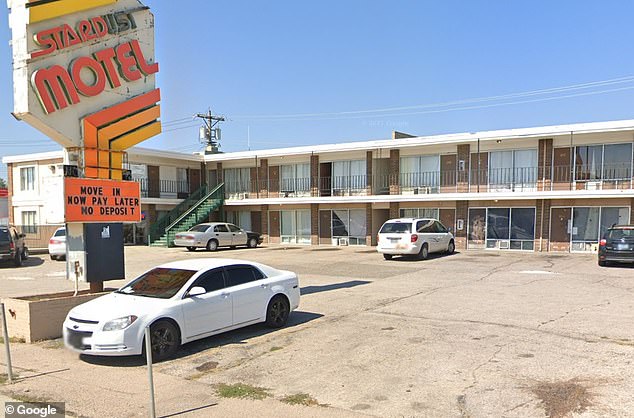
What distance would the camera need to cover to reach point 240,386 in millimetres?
5812

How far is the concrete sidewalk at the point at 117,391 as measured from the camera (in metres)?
5.07

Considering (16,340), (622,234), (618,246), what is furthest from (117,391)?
(622,234)

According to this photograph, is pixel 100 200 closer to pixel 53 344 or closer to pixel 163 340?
pixel 53 344

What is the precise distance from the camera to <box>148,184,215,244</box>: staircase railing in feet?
99.0

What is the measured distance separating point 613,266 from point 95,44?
17.8 metres

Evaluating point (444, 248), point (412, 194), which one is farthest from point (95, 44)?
point (412, 194)

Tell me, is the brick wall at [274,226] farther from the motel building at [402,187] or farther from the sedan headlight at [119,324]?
the sedan headlight at [119,324]

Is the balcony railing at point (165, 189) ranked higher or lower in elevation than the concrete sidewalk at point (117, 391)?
higher

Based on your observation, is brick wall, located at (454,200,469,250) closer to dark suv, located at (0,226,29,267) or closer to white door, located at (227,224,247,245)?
white door, located at (227,224,247,245)

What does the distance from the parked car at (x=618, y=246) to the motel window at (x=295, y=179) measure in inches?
697

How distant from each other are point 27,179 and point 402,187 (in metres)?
25.0

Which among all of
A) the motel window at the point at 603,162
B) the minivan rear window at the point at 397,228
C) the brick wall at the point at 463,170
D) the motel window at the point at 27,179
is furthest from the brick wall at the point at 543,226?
the motel window at the point at 27,179

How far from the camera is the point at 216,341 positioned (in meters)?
7.91

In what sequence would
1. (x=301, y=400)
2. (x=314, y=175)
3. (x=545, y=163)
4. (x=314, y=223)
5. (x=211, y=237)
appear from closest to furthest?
1. (x=301, y=400)
2. (x=545, y=163)
3. (x=211, y=237)
4. (x=314, y=223)
5. (x=314, y=175)
